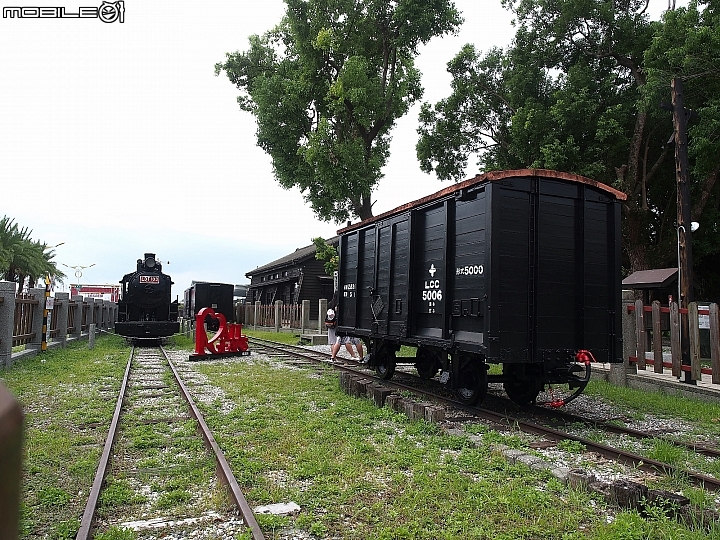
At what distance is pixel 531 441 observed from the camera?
245 inches

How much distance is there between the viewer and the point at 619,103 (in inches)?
813

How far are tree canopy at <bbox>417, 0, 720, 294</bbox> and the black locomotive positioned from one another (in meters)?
15.0

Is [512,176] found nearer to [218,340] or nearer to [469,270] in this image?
[469,270]

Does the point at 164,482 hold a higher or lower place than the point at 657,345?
lower

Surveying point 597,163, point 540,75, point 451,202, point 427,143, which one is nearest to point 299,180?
point 427,143

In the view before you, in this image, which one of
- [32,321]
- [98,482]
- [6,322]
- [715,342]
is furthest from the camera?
[32,321]

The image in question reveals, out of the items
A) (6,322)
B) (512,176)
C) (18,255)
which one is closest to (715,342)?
(512,176)

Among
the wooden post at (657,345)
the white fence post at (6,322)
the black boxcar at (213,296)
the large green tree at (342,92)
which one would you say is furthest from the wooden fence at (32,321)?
the wooden post at (657,345)

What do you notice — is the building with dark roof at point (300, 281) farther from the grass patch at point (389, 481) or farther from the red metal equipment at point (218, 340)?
the grass patch at point (389, 481)

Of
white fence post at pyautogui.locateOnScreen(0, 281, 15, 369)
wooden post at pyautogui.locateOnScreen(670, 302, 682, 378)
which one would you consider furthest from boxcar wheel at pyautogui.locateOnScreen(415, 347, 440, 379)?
white fence post at pyautogui.locateOnScreen(0, 281, 15, 369)

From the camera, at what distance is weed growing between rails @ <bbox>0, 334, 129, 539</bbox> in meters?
4.18

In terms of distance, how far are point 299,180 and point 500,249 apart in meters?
20.4

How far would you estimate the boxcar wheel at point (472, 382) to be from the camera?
7.79 m

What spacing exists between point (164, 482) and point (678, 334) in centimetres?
848
